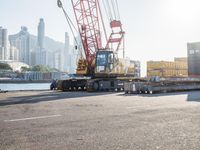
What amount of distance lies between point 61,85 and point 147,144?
3015 centimetres

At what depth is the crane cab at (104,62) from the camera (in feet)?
105

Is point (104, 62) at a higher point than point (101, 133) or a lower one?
higher

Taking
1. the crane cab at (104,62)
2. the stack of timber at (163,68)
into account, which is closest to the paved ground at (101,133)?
the crane cab at (104,62)

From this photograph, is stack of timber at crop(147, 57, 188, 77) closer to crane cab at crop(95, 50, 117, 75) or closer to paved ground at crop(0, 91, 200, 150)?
crane cab at crop(95, 50, 117, 75)

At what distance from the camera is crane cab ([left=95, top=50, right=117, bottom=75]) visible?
32.2m

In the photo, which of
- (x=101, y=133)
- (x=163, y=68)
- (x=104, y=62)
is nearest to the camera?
(x=101, y=133)

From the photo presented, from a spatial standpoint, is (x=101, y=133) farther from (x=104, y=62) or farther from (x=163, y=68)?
(x=163, y=68)

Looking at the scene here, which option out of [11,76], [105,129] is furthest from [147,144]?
[11,76]

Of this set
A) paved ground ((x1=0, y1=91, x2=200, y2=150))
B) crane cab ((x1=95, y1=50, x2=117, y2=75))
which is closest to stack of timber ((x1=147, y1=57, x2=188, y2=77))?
crane cab ((x1=95, y1=50, x2=117, y2=75))

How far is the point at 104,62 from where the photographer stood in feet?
106

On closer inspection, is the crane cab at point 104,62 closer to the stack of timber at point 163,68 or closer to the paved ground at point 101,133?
the stack of timber at point 163,68

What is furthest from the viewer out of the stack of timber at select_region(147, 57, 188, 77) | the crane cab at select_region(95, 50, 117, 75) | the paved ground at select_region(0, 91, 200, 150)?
the stack of timber at select_region(147, 57, 188, 77)

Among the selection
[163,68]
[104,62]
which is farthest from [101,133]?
[163,68]

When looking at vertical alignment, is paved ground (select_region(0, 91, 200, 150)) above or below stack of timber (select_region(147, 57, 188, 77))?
below
